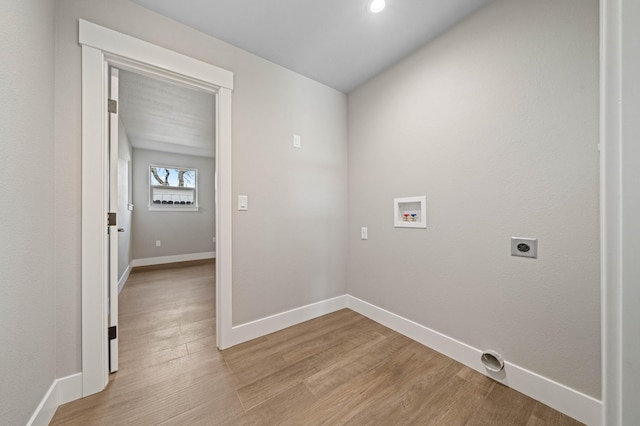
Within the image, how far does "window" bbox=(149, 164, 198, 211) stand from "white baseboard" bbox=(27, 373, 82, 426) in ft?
13.7

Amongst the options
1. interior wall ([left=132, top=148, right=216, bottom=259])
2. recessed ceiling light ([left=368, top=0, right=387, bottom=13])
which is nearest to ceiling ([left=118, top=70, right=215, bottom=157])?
interior wall ([left=132, top=148, right=216, bottom=259])

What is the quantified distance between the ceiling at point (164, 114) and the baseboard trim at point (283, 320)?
2.01 metres

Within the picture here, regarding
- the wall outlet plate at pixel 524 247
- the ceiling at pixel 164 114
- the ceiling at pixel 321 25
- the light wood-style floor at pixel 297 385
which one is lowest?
the light wood-style floor at pixel 297 385

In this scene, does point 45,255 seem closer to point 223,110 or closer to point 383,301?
point 223,110

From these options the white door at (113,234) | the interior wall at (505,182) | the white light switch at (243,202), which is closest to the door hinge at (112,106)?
the white door at (113,234)

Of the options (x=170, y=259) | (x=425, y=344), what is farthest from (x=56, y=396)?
(x=170, y=259)

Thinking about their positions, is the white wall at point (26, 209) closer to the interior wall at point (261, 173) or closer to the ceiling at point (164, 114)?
the interior wall at point (261, 173)

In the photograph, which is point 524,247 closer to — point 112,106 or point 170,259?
point 112,106

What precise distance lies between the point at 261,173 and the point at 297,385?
5.05ft

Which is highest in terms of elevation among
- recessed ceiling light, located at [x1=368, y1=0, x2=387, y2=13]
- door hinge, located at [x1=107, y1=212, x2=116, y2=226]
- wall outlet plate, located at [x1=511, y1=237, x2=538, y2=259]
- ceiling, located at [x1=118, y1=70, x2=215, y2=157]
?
ceiling, located at [x1=118, y1=70, x2=215, y2=157]

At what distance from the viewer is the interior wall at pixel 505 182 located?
1.13 meters

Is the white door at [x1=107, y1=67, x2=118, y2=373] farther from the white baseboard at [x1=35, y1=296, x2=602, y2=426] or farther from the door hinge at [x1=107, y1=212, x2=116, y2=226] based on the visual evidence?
the white baseboard at [x1=35, y1=296, x2=602, y2=426]

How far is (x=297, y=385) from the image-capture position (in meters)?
1.35

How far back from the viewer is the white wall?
849mm
